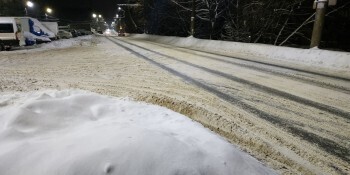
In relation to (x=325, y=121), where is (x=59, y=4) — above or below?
above

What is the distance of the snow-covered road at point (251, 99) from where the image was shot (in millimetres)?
3475

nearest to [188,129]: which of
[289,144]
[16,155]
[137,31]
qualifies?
[289,144]

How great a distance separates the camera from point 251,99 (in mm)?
5609

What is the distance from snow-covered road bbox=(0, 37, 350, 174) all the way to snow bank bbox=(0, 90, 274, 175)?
685 millimetres

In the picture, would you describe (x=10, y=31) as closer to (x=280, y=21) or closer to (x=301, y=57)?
(x=301, y=57)

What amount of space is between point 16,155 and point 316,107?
4.86 metres

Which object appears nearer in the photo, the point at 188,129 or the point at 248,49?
the point at 188,129

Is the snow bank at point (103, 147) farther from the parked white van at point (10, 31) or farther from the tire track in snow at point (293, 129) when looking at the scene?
the parked white van at point (10, 31)

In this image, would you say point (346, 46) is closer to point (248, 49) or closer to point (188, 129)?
point (248, 49)

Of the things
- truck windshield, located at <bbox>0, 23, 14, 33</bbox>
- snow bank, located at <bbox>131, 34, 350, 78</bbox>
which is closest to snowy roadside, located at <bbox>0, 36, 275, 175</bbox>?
snow bank, located at <bbox>131, 34, 350, 78</bbox>

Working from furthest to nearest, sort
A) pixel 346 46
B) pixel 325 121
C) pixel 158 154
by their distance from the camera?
pixel 346 46, pixel 325 121, pixel 158 154

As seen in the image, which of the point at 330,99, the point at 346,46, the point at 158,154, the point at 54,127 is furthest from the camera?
the point at 346,46

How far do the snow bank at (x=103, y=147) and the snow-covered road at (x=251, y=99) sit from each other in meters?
0.68

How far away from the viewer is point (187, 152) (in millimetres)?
2727
